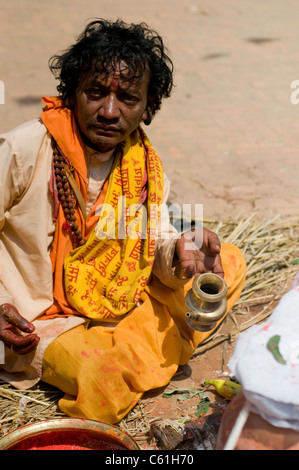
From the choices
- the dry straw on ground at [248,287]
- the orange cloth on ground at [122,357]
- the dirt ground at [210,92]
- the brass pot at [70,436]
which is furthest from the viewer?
the dirt ground at [210,92]

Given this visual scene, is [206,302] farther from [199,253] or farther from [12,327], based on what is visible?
[12,327]

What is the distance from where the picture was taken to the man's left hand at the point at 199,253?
9.87 ft

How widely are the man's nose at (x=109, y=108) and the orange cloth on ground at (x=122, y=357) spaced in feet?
3.41

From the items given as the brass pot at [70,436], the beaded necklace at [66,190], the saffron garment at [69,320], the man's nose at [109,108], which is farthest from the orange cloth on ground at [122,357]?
the man's nose at [109,108]

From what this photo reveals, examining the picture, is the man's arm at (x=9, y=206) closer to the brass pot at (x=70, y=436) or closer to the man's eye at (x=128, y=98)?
the brass pot at (x=70, y=436)

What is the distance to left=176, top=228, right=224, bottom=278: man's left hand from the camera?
3010mm

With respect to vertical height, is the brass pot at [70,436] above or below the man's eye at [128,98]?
below

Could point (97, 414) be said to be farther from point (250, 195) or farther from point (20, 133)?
point (250, 195)

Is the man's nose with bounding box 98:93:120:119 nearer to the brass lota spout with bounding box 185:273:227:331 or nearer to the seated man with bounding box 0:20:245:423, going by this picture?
the seated man with bounding box 0:20:245:423

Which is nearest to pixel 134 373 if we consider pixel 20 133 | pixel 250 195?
pixel 20 133

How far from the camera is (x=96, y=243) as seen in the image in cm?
317

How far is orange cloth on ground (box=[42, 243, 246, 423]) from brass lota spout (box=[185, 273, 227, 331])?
41cm

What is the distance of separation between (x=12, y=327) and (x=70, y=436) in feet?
2.06

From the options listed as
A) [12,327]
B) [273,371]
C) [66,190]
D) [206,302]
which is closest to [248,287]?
[206,302]
